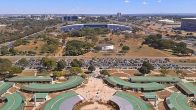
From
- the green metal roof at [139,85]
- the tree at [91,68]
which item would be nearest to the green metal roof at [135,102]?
the green metal roof at [139,85]

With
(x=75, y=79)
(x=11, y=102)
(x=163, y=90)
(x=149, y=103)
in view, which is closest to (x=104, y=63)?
(x=75, y=79)

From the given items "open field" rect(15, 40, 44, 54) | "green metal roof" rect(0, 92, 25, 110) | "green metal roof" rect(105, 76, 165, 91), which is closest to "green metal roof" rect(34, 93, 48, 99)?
"green metal roof" rect(0, 92, 25, 110)

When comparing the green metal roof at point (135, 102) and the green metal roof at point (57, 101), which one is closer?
the green metal roof at point (57, 101)

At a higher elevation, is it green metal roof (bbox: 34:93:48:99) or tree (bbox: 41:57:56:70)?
tree (bbox: 41:57:56:70)

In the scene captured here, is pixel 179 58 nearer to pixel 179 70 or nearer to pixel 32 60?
pixel 179 70

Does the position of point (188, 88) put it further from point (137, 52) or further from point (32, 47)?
point (32, 47)

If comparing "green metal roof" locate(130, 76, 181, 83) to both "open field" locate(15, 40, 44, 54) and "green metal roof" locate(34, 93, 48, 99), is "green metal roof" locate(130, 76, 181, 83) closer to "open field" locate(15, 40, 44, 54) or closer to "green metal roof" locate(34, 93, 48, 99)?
"green metal roof" locate(34, 93, 48, 99)

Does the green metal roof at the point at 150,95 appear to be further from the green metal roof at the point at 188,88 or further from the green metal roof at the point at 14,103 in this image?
the green metal roof at the point at 14,103
